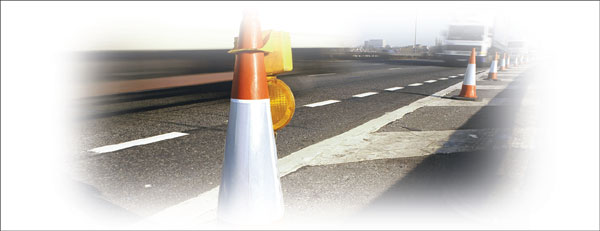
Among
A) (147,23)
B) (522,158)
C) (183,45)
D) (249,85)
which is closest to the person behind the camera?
(249,85)

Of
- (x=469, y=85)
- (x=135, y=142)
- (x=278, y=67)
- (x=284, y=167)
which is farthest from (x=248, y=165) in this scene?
(x=469, y=85)

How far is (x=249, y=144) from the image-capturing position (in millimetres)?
2260

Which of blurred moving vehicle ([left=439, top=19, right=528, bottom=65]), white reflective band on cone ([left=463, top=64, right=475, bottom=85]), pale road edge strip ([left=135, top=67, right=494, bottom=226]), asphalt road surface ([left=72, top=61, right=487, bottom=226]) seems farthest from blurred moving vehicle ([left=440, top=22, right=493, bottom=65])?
pale road edge strip ([left=135, top=67, right=494, bottom=226])

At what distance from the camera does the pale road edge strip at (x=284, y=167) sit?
263cm

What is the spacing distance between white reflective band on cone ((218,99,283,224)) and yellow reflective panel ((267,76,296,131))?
0.11 metres

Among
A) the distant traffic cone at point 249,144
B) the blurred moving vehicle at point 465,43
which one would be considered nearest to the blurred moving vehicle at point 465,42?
the blurred moving vehicle at point 465,43

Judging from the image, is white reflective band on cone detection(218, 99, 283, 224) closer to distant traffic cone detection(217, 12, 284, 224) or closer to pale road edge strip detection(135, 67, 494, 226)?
distant traffic cone detection(217, 12, 284, 224)

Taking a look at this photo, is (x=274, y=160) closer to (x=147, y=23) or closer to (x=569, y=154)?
(x=569, y=154)

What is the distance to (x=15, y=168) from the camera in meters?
3.56

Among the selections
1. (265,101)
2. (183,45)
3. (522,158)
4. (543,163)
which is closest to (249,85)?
(265,101)

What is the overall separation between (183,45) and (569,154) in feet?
20.0

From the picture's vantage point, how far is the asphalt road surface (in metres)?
3.08

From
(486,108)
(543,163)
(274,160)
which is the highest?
(274,160)

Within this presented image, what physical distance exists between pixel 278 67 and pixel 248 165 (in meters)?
0.47
